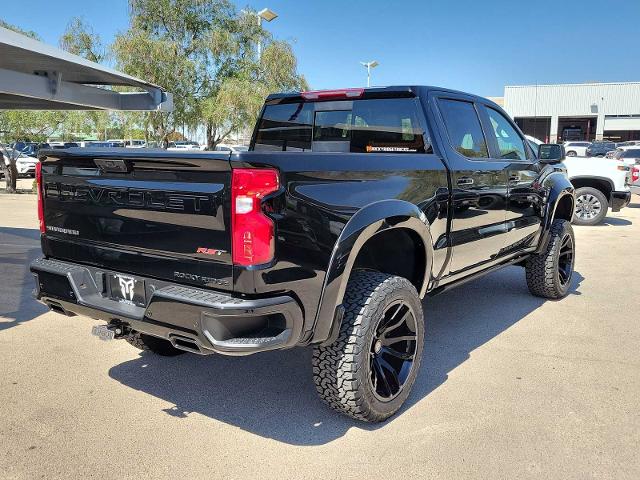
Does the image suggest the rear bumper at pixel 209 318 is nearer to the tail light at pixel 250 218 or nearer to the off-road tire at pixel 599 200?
Answer: the tail light at pixel 250 218

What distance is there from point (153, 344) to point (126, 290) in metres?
1.25

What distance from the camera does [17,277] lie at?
645cm

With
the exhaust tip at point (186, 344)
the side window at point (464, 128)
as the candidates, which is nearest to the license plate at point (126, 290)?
the exhaust tip at point (186, 344)

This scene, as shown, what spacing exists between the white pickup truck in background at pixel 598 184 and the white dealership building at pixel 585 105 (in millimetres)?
43004

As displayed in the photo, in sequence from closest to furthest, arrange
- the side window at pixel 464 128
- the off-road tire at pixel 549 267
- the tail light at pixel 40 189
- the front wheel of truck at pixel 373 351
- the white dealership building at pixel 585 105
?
the front wheel of truck at pixel 373 351
the tail light at pixel 40 189
the side window at pixel 464 128
the off-road tire at pixel 549 267
the white dealership building at pixel 585 105

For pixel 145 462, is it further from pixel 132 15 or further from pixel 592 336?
pixel 132 15

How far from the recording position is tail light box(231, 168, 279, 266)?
8.18 ft

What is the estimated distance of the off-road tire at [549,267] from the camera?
221 inches

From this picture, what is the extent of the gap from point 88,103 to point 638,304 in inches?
261

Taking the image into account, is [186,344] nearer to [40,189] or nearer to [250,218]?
[250,218]

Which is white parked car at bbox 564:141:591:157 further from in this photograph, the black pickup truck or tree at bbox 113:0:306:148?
the black pickup truck

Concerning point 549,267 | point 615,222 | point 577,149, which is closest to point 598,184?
point 615,222

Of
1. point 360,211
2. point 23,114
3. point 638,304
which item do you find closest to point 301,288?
point 360,211

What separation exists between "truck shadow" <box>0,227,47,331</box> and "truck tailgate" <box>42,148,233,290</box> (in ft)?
7.26
